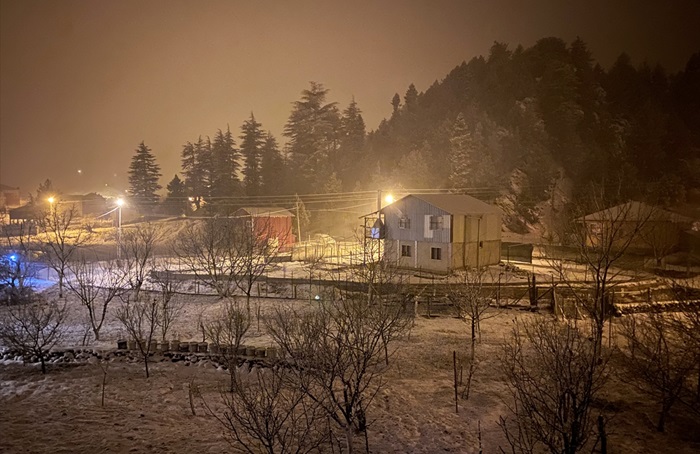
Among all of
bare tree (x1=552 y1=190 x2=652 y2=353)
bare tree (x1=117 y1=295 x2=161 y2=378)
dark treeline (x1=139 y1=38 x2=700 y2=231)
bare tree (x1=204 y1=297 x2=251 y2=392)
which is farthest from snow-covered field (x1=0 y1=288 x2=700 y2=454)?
dark treeline (x1=139 y1=38 x2=700 y2=231)

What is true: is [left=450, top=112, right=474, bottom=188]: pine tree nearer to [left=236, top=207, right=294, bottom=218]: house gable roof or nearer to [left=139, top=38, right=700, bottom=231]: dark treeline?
[left=139, top=38, right=700, bottom=231]: dark treeline

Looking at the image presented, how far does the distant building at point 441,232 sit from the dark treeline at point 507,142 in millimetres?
19078

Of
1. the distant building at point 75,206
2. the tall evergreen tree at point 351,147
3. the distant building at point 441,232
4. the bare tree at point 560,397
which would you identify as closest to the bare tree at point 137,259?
the distant building at point 441,232

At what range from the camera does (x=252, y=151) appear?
81000 mm

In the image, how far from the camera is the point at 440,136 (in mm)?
75812

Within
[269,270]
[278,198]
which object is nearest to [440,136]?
[278,198]

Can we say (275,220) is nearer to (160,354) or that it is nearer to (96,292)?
(96,292)

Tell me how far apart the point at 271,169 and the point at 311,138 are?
30.6 feet

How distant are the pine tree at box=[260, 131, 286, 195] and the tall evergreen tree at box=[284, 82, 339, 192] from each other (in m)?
2.48

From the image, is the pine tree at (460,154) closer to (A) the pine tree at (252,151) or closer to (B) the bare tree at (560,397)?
(A) the pine tree at (252,151)

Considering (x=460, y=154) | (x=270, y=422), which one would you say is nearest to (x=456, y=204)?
(x=460, y=154)

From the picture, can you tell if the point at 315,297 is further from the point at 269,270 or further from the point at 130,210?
the point at 130,210

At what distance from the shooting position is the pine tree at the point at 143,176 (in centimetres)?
8388

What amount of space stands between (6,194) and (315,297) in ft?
357
